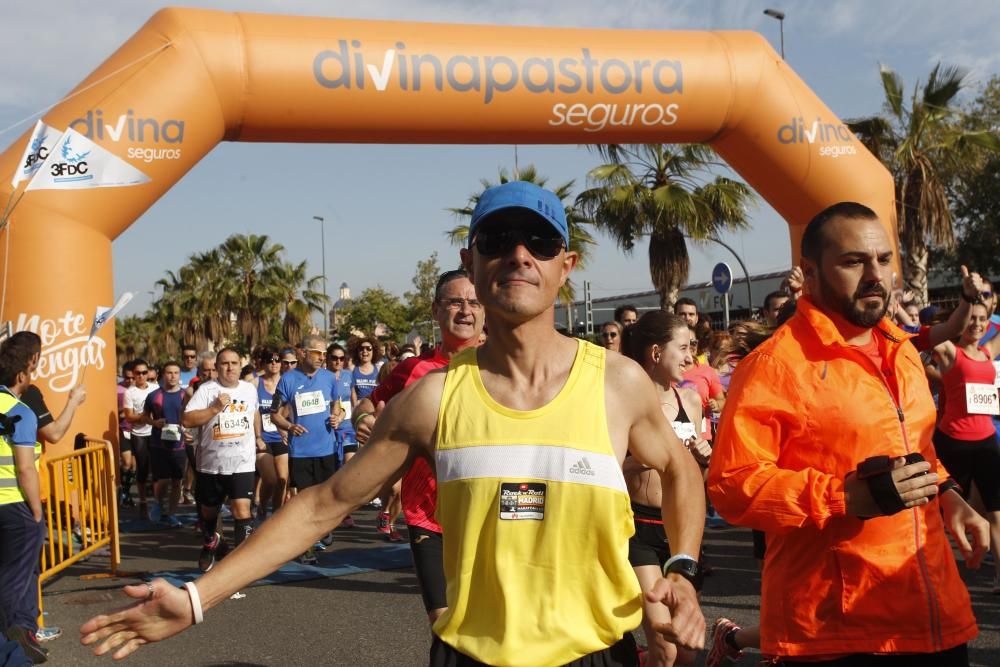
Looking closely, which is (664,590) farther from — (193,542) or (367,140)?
(193,542)

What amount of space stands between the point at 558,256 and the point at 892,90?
61.5 ft

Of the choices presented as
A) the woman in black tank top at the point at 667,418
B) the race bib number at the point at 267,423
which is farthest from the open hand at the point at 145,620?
the race bib number at the point at 267,423

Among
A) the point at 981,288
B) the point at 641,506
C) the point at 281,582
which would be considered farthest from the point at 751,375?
the point at 281,582

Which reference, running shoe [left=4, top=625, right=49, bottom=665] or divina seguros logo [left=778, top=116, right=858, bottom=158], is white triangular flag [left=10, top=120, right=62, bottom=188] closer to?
running shoe [left=4, top=625, right=49, bottom=665]

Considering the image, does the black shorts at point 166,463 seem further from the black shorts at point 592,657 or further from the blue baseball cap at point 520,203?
the blue baseball cap at point 520,203

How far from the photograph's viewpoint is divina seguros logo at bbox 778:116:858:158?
1035 cm

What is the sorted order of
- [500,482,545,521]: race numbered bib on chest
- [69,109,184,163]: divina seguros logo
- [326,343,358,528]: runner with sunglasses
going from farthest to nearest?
[326,343,358,528]: runner with sunglasses, [69,109,184,163]: divina seguros logo, [500,482,545,521]: race numbered bib on chest

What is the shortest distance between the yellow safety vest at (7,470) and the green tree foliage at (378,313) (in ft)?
133

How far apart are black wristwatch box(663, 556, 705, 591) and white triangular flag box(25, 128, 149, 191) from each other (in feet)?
25.3

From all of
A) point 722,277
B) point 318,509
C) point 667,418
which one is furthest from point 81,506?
point 722,277

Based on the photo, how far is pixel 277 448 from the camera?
10.5 meters

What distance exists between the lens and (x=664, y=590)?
207 centimetres

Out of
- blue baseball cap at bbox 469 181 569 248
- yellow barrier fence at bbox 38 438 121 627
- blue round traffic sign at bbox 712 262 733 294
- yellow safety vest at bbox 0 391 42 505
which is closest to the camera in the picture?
blue baseball cap at bbox 469 181 569 248

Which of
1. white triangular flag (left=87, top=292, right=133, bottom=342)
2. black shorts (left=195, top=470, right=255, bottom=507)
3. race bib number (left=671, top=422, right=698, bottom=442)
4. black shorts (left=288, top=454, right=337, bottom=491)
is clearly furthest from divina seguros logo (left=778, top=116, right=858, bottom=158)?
white triangular flag (left=87, top=292, right=133, bottom=342)
